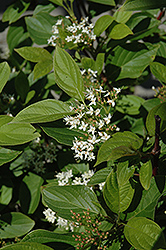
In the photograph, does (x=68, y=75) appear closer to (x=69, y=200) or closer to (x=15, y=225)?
(x=69, y=200)

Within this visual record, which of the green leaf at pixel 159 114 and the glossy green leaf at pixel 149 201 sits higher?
the green leaf at pixel 159 114

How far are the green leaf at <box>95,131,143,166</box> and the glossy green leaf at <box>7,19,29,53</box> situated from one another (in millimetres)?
992

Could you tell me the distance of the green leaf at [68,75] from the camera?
0.77 meters

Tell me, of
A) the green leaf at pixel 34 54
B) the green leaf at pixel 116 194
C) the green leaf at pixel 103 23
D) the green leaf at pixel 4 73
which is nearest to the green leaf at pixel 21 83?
the green leaf at pixel 34 54

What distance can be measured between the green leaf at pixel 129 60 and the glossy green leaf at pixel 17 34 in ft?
1.83

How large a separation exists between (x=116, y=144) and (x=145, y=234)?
0.22 m

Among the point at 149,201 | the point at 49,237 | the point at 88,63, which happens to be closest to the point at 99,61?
the point at 88,63

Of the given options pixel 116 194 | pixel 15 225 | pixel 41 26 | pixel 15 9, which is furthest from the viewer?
pixel 15 9

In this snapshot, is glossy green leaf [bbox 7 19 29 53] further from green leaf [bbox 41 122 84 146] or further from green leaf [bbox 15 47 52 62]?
green leaf [bbox 41 122 84 146]

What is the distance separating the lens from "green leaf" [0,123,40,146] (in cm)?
75

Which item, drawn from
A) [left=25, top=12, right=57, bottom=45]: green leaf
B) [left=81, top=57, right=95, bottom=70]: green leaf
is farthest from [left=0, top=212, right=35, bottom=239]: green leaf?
[left=25, top=12, right=57, bottom=45]: green leaf

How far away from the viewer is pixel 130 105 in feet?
4.00

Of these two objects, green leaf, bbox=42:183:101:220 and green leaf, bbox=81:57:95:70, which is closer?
green leaf, bbox=42:183:101:220

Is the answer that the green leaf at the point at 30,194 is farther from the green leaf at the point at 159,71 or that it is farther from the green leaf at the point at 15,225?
the green leaf at the point at 159,71
